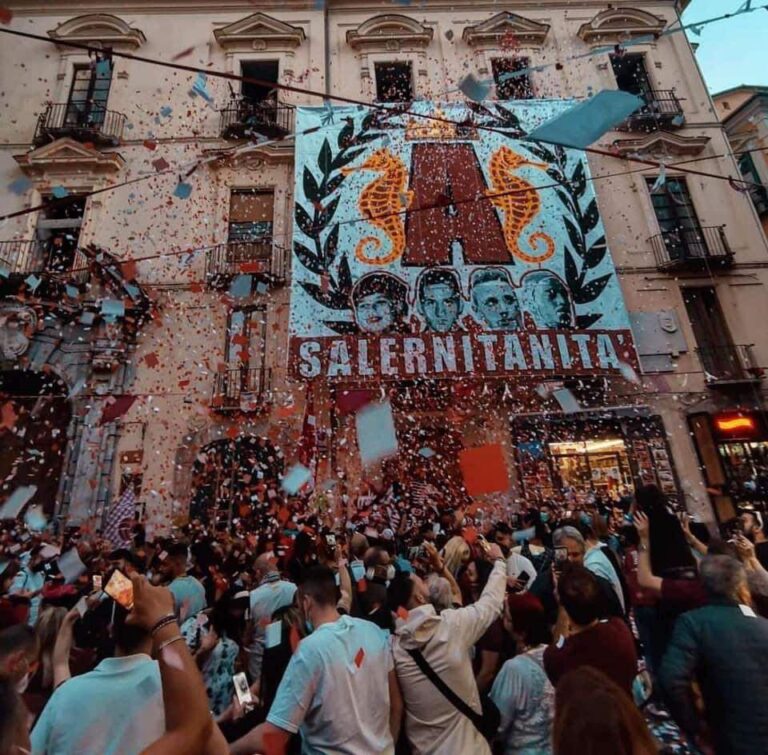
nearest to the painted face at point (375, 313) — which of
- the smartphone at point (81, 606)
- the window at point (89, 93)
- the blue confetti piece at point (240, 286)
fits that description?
the blue confetti piece at point (240, 286)

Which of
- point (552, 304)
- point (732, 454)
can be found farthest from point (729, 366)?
point (552, 304)

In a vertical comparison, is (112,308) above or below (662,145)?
below

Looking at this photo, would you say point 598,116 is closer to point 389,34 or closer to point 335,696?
point 335,696

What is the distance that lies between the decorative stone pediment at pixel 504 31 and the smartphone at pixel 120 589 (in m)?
17.3

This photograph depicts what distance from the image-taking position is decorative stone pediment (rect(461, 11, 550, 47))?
48.3ft

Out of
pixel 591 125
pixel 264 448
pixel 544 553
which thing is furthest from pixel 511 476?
pixel 591 125

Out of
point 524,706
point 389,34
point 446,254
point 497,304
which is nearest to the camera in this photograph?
point 524,706

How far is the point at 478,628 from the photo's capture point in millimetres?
2396

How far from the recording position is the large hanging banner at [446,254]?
1055 centimetres

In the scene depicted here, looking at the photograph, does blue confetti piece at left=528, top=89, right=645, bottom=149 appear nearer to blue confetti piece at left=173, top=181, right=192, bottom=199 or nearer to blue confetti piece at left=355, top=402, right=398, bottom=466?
blue confetti piece at left=355, top=402, right=398, bottom=466

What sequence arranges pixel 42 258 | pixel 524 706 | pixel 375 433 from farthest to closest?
1. pixel 42 258
2. pixel 375 433
3. pixel 524 706

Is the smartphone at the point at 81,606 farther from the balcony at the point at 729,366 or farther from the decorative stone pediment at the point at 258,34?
the decorative stone pediment at the point at 258,34

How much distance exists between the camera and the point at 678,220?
43.4ft

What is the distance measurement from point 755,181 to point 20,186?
22.3 m
